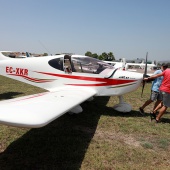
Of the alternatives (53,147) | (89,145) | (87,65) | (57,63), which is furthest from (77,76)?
(53,147)

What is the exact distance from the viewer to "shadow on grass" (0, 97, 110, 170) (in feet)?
11.1

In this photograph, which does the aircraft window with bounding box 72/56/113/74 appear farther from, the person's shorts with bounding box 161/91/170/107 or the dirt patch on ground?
the dirt patch on ground

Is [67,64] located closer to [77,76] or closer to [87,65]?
[77,76]

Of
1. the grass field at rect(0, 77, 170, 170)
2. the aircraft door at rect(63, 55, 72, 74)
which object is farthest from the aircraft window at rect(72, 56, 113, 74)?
the grass field at rect(0, 77, 170, 170)

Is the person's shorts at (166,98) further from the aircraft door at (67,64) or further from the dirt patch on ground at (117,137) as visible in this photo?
the aircraft door at (67,64)

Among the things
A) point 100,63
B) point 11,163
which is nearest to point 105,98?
point 100,63

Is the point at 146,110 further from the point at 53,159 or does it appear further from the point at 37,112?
the point at 37,112

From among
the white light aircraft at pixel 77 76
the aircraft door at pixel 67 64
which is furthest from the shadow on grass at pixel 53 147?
the aircraft door at pixel 67 64

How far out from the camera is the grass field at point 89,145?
344cm

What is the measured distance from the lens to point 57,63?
21.6ft

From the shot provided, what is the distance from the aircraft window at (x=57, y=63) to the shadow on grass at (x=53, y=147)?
1828mm

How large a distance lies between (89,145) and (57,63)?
3.32 m

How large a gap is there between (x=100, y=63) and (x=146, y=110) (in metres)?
2.56

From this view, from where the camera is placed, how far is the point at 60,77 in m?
6.49
